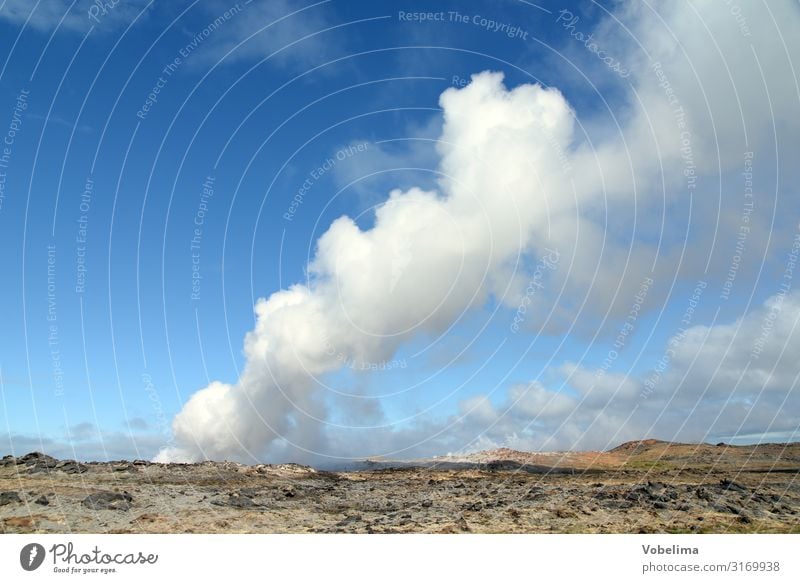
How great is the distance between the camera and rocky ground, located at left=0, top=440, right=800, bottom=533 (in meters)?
42.6

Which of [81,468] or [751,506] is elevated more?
[81,468]

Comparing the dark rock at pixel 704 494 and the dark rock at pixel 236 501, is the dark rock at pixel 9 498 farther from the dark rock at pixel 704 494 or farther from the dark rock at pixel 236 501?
the dark rock at pixel 704 494

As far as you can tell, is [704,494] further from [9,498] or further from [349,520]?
[9,498]

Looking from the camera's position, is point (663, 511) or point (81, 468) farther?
point (81, 468)

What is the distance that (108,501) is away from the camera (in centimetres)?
4759

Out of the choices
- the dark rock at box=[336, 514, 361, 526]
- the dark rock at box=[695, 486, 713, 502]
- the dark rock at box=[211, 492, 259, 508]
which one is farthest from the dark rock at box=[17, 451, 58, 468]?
the dark rock at box=[695, 486, 713, 502]

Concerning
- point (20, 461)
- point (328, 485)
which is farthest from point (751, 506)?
point (20, 461)

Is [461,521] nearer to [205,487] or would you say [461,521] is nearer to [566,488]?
[566,488]

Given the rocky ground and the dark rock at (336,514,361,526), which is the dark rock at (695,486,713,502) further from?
the dark rock at (336,514,361,526)

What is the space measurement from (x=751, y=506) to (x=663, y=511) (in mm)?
9262
